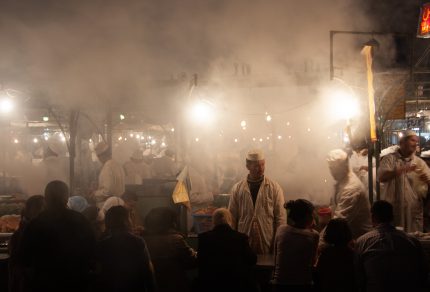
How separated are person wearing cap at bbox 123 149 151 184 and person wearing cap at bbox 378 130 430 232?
5.66 metres

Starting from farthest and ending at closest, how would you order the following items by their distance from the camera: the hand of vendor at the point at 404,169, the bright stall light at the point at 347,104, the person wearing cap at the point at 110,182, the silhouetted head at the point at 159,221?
the person wearing cap at the point at 110,182, the bright stall light at the point at 347,104, the hand of vendor at the point at 404,169, the silhouetted head at the point at 159,221

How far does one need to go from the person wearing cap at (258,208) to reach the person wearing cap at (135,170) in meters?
5.22

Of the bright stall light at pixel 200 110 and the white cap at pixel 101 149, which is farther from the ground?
the bright stall light at pixel 200 110

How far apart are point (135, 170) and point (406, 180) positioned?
6.08m

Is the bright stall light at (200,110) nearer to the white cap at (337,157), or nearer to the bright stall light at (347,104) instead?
the bright stall light at (347,104)

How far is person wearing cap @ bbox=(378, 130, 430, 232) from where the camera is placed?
492cm

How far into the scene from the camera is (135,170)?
9.45 meters

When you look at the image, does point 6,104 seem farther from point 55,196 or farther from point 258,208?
point 258,208

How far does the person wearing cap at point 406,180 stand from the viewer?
4.92 meters

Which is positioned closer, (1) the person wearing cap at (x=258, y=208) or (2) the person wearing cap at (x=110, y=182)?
(1) the person wearing cap at (x=258, y=208)

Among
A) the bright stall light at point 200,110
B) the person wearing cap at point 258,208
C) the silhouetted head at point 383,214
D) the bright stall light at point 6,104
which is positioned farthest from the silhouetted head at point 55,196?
the bright stall light at point 6,104

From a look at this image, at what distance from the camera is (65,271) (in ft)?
10.8

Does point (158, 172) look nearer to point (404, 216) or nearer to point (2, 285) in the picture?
point (2, 285)

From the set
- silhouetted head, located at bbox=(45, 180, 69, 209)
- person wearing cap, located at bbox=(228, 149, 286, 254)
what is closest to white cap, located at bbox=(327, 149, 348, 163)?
person wearing cap, located at bbox=(228, 149, 286, 254)
